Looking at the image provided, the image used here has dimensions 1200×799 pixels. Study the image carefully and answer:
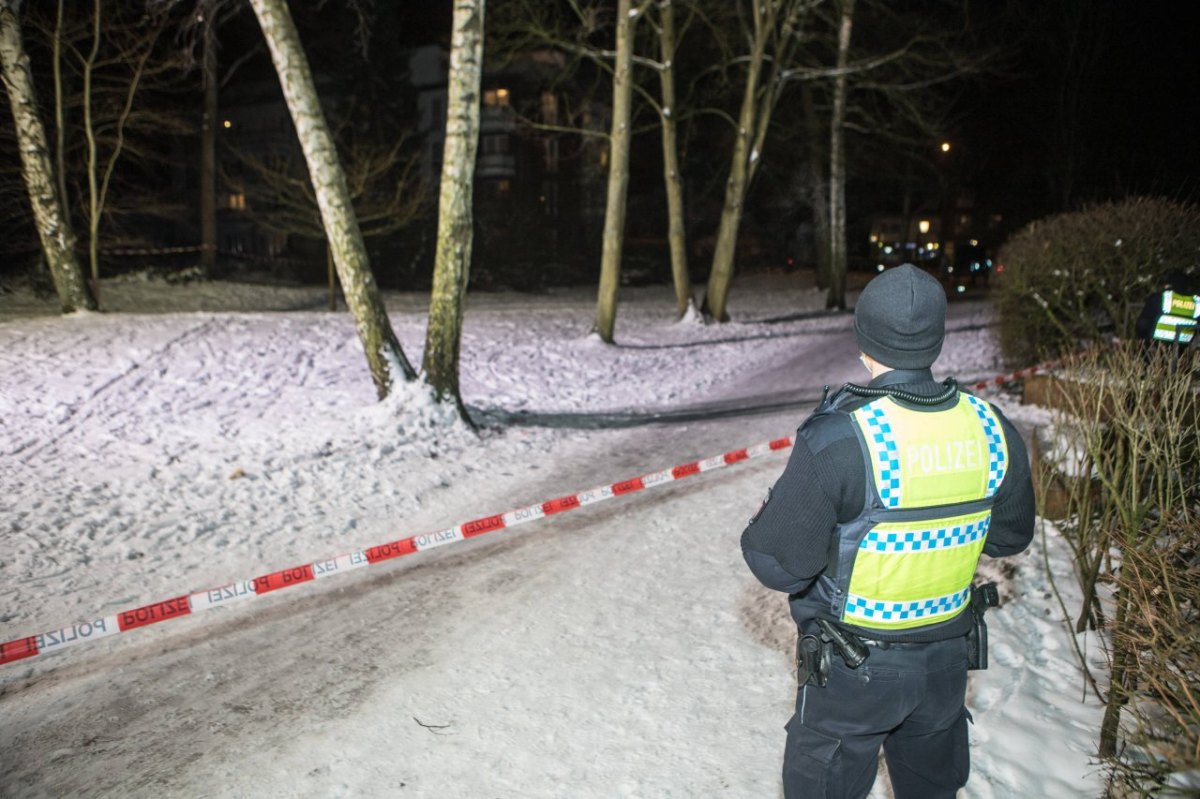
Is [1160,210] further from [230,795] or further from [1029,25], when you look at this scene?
[1029,25]

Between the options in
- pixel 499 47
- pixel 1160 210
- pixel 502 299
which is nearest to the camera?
pixel 1160 210

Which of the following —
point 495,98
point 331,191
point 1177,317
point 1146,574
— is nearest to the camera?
point 1146,574

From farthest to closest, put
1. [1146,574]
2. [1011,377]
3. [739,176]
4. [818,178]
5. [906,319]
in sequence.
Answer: [818,178], [739,176], [1011,377], [1146,574], [906,319]

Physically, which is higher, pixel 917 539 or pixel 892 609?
pixel 917 539

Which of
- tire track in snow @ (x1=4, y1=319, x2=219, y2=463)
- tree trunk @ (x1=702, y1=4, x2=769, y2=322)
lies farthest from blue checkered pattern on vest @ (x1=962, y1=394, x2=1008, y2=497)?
tree trunk @ (x1=702, y1=4, x2=769, y2=322)

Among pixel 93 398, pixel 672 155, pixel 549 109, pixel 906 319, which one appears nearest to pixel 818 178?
pixel 672 155

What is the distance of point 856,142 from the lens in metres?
32.9

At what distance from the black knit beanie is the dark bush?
361 inches

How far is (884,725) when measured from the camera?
2.70 metres

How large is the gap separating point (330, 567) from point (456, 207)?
236 inches

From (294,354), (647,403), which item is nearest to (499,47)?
(294,354)

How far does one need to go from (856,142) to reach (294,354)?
84.9 feet

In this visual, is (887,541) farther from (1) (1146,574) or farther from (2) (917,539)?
A: (1) (1146,574)

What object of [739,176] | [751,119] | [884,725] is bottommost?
[884,725]
